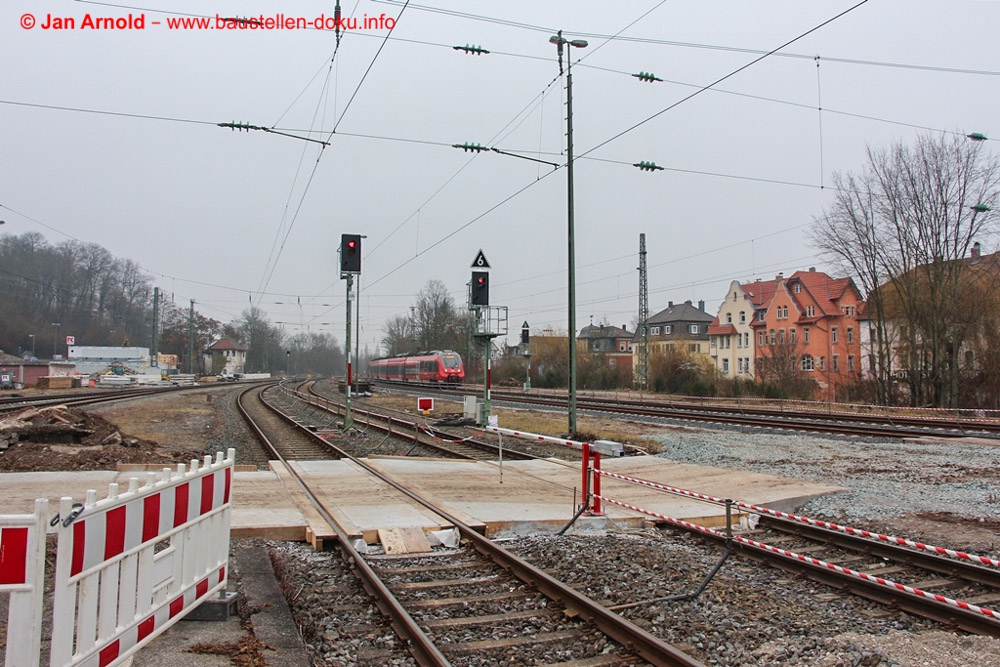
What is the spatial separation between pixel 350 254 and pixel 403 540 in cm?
1132

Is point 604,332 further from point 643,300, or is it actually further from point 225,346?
point 225,346

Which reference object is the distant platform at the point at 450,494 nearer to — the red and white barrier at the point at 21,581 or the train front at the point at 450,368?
the red and white barrier at the point at 21,581

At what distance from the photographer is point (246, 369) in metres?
111

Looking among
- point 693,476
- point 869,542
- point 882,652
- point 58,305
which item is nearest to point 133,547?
point 882,652

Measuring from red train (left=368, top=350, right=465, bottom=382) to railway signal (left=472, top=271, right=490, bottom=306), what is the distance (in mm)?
36025

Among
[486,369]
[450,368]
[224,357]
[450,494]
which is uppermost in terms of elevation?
[224,357]

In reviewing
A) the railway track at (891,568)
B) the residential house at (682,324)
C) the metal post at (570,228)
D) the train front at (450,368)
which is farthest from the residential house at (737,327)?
the railway track at (891,568)

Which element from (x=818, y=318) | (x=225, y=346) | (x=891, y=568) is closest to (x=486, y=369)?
(x=891, y=568)

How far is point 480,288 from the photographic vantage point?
63.6ft

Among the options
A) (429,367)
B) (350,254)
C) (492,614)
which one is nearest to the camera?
(492,614)

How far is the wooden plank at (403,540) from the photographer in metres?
7.09

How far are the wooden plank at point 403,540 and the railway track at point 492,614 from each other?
0.22 m

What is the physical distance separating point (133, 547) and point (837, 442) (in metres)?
17.5

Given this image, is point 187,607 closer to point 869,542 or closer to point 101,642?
point 101,642
